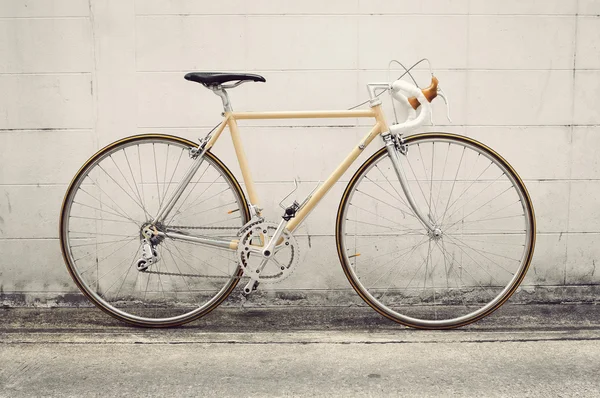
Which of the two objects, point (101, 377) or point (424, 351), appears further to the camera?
point (424, 351)

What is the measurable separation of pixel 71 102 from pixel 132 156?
0.45 metres

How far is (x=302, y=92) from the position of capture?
3729mm

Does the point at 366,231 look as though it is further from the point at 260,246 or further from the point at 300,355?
the point at 300,355

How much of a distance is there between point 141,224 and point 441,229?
5.64ft

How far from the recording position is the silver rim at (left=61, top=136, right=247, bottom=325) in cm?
380

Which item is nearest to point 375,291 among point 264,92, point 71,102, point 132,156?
point 264,92

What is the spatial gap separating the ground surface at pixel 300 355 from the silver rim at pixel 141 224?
23 cm

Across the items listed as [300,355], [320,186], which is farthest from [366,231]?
[300,355]

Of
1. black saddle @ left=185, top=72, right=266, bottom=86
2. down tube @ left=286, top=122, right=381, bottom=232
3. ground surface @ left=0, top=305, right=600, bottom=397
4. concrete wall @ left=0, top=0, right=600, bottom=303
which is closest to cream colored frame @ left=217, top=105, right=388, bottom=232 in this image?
down tube @ left=286, top=122, right=381, bottom=232

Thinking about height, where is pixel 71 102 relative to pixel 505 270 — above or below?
above

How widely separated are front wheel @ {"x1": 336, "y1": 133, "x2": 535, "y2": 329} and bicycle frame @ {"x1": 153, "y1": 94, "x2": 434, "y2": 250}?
1.36ft

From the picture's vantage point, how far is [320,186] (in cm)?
343

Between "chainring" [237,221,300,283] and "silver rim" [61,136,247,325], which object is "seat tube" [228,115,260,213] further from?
"silver rim" [61,136,247,325]

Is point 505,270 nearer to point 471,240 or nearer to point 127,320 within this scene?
point 471,240
